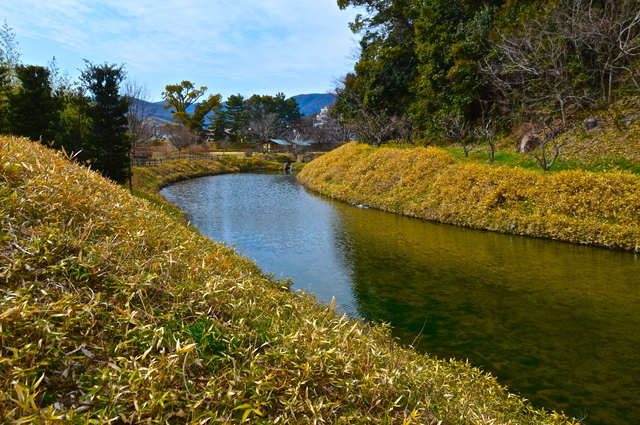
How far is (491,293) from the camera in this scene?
852 cm

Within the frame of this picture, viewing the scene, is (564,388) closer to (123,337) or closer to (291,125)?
(123,337)

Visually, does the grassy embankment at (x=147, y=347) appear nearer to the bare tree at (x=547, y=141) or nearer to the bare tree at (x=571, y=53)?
the bare tree at (x=547, y=141)

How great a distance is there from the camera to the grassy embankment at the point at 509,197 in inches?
471

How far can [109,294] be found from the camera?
9.50 feet

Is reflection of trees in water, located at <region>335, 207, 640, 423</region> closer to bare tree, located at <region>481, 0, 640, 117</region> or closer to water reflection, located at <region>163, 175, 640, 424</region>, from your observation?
water reflection, located at <region>163, 175, 640, 424</region>

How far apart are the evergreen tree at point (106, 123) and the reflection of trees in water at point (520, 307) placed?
1303 cm

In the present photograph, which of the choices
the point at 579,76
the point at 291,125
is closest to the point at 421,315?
the point at 579,76

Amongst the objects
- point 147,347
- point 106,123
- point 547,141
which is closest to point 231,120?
point 106,123

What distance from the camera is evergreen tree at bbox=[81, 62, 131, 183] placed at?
17844 mm

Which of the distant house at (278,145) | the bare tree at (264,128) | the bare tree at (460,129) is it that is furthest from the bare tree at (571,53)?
the bare tree at (264,128)

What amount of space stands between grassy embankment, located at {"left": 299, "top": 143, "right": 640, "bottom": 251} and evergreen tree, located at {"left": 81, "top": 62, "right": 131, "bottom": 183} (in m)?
12.5

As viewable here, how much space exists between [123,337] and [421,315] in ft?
19.9

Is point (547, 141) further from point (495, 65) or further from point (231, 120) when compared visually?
point (231, 120)

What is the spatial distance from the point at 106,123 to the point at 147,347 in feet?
62.6
